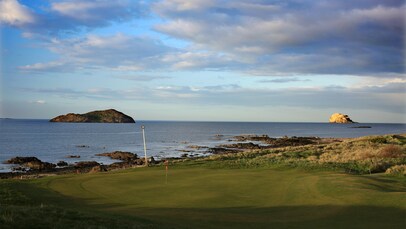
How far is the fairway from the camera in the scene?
1345 centimetres

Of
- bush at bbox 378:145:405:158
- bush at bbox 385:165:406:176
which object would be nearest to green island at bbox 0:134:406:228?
bush at bbox 385:165:406:176

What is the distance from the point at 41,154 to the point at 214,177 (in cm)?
5493

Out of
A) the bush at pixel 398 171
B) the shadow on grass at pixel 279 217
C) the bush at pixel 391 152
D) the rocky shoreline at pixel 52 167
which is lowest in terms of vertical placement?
the rocky shoreline at pixel 52 167

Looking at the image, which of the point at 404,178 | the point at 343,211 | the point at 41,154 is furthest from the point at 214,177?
the point at 41,154

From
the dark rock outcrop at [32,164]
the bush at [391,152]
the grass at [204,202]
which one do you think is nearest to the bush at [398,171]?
the grass at [204,202]

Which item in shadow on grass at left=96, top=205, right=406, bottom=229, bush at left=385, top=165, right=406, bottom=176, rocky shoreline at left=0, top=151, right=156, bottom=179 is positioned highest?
bush at left=385, top=165, right=406, bottom=176

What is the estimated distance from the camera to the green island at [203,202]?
12422 mm

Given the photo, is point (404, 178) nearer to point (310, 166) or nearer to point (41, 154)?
point (310, 166)

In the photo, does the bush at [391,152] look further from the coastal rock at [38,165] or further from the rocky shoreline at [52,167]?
the coastal rock at [38,165]

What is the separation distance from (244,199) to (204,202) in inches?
73.1

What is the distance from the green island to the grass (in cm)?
3

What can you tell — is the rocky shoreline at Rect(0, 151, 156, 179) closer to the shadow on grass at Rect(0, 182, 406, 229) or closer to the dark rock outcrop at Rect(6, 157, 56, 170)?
the dark rock outcrop at Rect(6, 157, 56, 170)

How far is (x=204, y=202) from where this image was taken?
53.2 feet

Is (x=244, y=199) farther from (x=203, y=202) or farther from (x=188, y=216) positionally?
(x=188, y=216)
